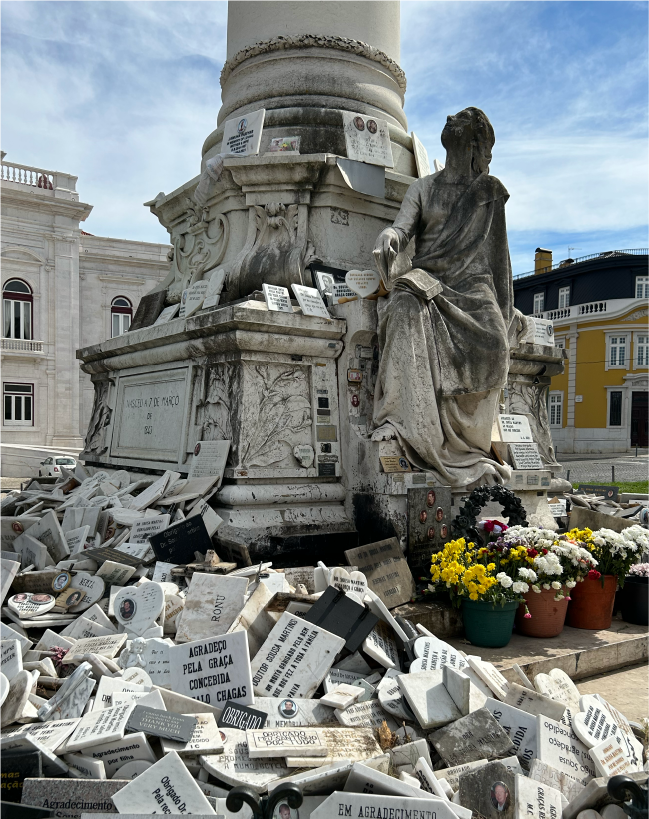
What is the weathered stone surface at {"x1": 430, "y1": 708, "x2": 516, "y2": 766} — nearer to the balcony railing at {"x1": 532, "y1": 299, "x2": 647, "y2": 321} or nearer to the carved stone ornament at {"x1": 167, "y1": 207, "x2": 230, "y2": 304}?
the carved stone ornament at {"x1": 167, "y1": 207, "x2": 230, "y2": 304}

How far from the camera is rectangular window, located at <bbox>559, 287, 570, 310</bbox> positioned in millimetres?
32750

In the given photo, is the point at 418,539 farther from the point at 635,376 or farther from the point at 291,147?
the point at 635,376

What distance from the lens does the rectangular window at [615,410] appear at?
31.3m

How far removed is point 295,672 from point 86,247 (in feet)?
91.2

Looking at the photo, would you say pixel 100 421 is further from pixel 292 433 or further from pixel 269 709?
pixel 269 709

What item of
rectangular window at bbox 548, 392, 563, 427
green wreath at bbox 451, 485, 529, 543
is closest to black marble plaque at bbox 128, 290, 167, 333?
green wreath at bbox 451, 485, 529, 543

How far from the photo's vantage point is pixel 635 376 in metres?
30.6

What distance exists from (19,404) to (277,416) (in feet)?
78.8

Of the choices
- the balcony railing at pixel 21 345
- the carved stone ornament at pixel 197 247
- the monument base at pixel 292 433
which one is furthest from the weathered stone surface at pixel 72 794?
the balcony railing at pixel 21 345

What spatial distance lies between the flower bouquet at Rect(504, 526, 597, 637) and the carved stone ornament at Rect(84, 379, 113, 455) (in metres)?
4.53

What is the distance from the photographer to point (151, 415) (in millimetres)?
6133

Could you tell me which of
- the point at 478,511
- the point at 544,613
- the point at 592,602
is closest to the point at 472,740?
the point at 544,613

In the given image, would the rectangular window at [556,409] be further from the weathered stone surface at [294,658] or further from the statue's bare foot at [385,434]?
the weathered stone surface at [294,658]

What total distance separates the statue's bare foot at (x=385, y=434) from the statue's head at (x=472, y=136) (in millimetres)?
2225
